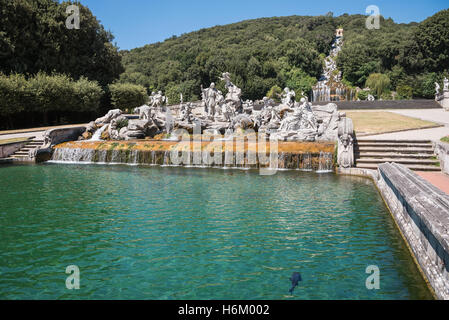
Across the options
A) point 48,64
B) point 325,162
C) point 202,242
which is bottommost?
point 202,242

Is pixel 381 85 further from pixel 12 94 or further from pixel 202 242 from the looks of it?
pixel 202 242

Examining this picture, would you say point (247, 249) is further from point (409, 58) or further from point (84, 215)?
point (409, 58)

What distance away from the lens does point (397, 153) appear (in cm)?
1494

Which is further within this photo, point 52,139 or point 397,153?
point 52,139

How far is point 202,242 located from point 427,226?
3.98 m

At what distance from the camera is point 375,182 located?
1273 centimetres

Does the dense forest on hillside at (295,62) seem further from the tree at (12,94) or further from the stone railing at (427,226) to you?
the stone railing at (427,226)

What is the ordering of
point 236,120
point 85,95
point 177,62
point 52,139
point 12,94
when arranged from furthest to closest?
point 177,62 → point 85,95 → point 12,94 → point 236,120 → point 52,139

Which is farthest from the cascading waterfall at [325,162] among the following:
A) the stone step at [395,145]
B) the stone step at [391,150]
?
the stone step at [395,145]

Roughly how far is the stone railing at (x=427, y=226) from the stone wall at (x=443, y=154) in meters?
4.90

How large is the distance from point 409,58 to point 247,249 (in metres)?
69.0

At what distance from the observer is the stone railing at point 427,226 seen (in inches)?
179

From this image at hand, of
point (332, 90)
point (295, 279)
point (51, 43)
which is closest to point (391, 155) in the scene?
point (295, 279)

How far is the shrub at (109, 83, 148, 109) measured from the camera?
40.6m
